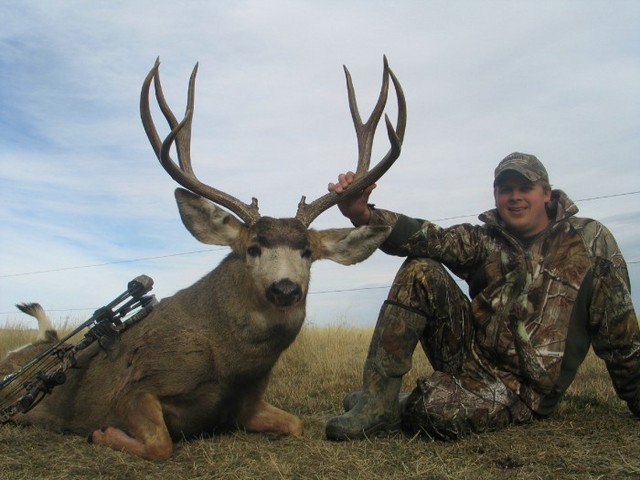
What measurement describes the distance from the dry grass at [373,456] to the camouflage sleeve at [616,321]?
0.33m

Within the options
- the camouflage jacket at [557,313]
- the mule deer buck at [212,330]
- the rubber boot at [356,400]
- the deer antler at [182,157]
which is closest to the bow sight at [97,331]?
the mule deer buck at [212,330]

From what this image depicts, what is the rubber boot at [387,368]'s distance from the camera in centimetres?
485

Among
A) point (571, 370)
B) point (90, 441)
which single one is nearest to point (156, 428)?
point (90, 441)

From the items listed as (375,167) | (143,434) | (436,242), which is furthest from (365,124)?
(143,434)

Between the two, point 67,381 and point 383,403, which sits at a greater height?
point 67,381

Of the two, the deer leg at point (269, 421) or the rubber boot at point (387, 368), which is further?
the deer leg at point (269, 421)

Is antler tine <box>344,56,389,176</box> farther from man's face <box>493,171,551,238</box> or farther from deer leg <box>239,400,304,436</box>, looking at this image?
deer leg <box>239,400,304,436</box>

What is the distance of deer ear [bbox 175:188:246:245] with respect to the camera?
505 centimetres

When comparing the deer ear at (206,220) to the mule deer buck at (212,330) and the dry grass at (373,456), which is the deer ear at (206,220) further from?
the dry grass at (373,456)

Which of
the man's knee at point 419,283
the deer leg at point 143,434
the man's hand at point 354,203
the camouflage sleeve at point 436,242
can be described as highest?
the man's hand at point 354,203

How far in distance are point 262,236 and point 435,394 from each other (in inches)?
63.8

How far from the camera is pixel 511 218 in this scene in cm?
525

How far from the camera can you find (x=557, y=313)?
192 inches

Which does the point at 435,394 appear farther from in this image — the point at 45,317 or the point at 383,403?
the point at 45,317
